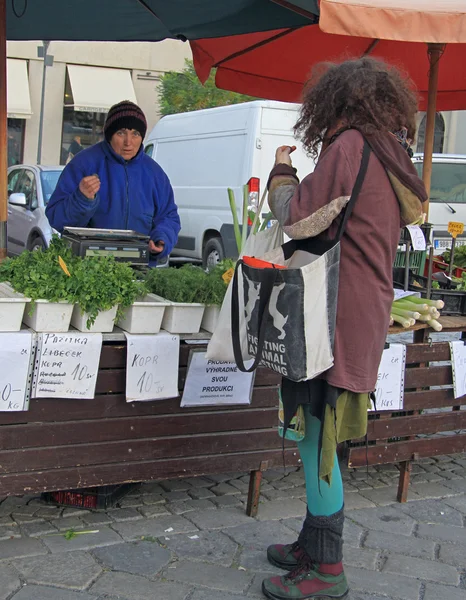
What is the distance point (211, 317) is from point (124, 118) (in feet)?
4.57

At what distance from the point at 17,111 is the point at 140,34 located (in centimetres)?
1427

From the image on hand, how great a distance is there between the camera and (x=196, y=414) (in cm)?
335

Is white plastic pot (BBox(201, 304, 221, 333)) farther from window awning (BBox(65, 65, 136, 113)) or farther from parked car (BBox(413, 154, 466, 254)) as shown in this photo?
window awning (BBox(65, 65, 136, 113))

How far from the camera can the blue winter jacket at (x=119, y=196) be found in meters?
4.01

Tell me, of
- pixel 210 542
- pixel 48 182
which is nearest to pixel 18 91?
pixel 48 182

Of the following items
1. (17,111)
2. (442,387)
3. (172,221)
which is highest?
(17,111)

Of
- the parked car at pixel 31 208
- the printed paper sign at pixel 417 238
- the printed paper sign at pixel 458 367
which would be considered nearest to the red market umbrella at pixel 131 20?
the printed paper sign at pixel 417 238

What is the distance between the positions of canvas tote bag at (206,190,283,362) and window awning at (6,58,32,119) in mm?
16192

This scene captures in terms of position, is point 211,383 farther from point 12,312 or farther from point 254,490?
point 12,312

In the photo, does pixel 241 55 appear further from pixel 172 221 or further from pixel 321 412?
pixel 321 412

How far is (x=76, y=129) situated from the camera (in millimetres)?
19203

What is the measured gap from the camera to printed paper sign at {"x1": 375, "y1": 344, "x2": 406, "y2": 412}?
3.63 meters

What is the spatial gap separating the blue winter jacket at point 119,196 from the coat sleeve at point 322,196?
65.8 inches

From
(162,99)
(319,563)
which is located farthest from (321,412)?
(162,99)
